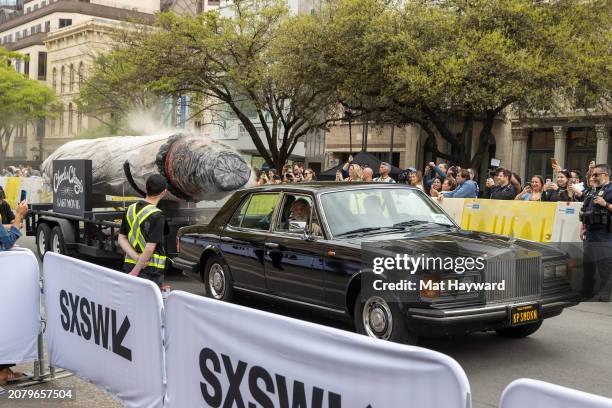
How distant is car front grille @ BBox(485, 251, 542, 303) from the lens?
6188mm

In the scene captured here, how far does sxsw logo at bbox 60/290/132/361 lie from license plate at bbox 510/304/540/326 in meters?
3.39

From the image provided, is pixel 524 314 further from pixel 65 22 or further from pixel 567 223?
pixel 65 22

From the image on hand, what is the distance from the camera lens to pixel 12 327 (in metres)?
5.38

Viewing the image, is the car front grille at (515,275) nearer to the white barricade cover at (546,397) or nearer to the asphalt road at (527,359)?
the asphalt road at (527,359)

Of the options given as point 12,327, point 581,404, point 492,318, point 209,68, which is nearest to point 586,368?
point 492,318

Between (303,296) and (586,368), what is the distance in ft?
9.21

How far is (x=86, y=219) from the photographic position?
12031 mm

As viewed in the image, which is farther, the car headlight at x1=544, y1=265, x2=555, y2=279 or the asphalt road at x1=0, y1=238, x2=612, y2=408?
the car headlight at x1=544, y1=265, x2=555, y2=279

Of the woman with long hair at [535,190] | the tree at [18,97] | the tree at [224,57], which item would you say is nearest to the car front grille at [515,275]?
the woman with long hair at [535,190]

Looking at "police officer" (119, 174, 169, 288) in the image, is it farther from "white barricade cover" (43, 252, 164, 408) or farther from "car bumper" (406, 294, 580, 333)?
"car bumper" (406, 294, 580, 333)

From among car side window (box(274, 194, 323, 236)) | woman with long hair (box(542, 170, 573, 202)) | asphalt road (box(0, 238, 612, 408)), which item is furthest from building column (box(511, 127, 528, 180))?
car side window (box(274, 194, 323, 236))

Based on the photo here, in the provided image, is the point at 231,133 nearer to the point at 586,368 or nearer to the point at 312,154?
the point at 312,154

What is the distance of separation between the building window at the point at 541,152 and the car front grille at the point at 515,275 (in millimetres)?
31791

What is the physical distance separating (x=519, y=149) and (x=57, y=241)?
97.5ft
